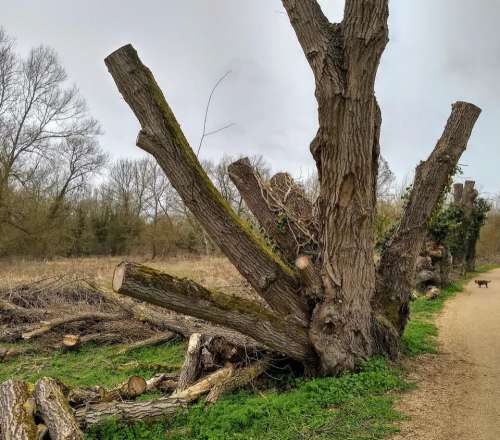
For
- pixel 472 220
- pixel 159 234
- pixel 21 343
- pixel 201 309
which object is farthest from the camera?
pixel 159 234

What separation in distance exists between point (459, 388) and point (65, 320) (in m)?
9.48

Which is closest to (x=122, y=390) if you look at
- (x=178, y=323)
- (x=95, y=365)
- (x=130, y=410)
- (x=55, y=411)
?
(x=130, y=410)

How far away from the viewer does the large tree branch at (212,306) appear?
521 cm

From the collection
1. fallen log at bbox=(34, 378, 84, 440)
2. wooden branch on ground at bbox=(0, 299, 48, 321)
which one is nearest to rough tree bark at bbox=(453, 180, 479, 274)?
wooden branch on ground at bbox=(0, 299, 48, 321)

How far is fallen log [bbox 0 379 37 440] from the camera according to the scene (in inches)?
180

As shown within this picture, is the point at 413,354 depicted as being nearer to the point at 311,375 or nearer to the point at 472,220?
the point at 311,375

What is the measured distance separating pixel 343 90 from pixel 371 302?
11.0 feet

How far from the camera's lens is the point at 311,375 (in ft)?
22.0

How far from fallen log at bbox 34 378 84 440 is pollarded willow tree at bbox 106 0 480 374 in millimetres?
1441

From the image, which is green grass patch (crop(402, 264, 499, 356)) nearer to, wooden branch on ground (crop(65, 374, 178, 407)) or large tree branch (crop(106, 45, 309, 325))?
large tree branch (crop(106, 45, 309, 325))

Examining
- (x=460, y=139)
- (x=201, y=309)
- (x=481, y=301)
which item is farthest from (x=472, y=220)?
(x=201, y=309)

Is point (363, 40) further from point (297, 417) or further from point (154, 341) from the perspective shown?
point (154, 341)

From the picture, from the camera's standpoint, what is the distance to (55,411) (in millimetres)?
4898

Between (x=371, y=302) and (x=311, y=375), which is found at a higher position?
(x=371, y=302)
